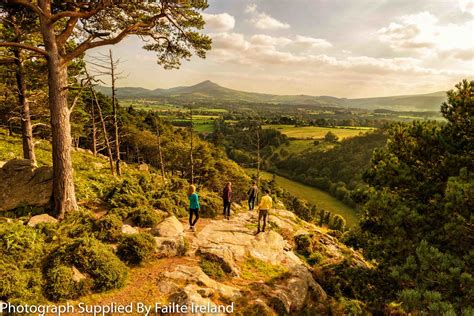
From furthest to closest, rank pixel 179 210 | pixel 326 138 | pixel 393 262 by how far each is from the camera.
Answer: pixel 326 138 → pixel 179 210 → pixel 393 262

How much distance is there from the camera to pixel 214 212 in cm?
1795

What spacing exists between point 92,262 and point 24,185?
6.85 m

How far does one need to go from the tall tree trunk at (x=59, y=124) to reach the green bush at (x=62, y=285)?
416 centimetres

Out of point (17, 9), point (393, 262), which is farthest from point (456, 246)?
point (17, 9)

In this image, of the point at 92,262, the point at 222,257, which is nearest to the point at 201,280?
the point at 222,257

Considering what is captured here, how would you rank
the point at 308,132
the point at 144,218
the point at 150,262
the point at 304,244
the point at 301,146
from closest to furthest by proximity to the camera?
the point at 150,262 → the point at 144,218 → the point at 304,244 → the point at 301,146 → the point at 308,132

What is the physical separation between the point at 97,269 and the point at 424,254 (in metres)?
9.53

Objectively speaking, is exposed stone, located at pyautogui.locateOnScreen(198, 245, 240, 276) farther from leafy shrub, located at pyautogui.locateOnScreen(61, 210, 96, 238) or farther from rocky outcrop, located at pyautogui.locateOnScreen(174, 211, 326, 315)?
leafy shrub, located at pyautogui.locateOnScreen(61, 210, 96, 238)

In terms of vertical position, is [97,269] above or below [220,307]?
above

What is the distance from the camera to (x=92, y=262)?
28.4ft

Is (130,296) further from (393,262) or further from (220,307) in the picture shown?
(393,262)

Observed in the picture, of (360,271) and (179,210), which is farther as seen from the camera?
(179,210)

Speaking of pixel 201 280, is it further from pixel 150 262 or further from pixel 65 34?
pixel 65 34

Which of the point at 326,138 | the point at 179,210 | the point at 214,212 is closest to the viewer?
the point at 179,210
